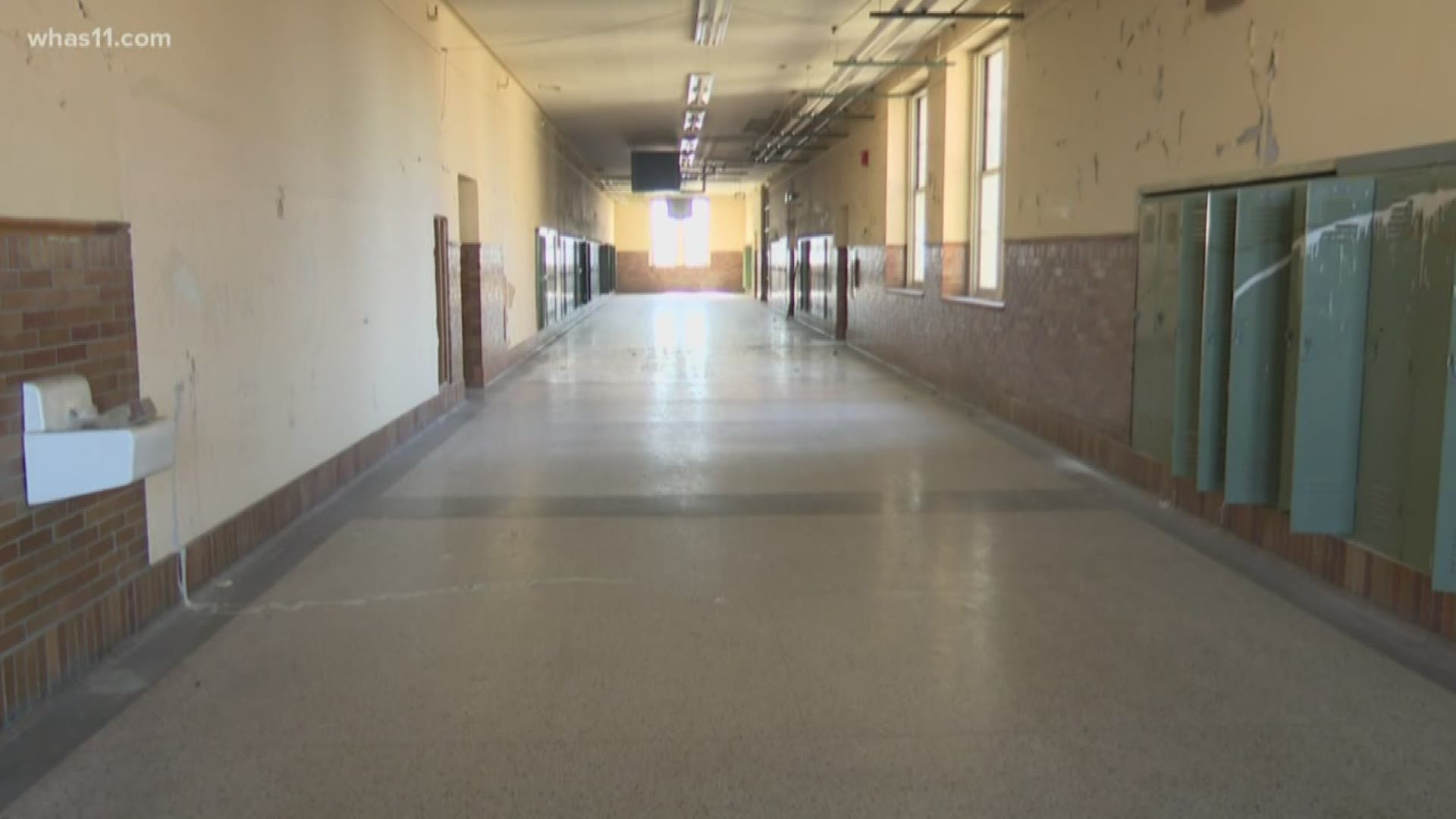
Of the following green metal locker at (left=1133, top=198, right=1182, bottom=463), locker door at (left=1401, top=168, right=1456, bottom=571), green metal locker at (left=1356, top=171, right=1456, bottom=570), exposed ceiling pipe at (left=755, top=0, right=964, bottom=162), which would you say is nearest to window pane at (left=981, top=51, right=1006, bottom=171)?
exposed ceiling pipe at (left=755, top=0, right=964, bottom=162)

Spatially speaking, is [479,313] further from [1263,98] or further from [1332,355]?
[1332,355]

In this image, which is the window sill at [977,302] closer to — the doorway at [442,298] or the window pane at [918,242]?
the window pane at [918,242]

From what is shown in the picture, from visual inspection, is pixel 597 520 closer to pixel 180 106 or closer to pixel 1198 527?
pixel 180 106

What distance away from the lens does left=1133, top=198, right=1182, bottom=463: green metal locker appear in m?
5.93

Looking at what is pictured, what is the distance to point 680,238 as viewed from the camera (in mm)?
42688

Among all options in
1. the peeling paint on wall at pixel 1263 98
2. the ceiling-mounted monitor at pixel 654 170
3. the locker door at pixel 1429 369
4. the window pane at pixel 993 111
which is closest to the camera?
the locker door at pixel 1429 369

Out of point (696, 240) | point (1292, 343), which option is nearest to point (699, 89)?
point (1292, 343)

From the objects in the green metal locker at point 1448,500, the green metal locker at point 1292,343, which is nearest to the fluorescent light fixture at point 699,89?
the green metal locker at point 1292,343

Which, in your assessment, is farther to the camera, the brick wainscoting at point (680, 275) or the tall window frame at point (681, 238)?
the brick wainscoting at point (680, 275)

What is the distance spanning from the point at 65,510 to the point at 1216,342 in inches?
192

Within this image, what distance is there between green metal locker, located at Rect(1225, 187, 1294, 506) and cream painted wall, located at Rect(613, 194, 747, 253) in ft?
123

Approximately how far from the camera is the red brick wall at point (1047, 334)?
6.84 metres

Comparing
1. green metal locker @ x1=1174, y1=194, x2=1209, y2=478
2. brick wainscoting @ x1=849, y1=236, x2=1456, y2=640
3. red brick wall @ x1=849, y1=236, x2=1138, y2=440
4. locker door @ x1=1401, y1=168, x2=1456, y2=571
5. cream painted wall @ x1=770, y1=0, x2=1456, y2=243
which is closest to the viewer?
locker door @ x1=1401, y1=168, x2=1456, y2=571

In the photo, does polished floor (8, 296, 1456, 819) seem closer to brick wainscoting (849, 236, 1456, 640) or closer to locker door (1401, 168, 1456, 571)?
brick wainscoting (849, 236, 1456, 640)
